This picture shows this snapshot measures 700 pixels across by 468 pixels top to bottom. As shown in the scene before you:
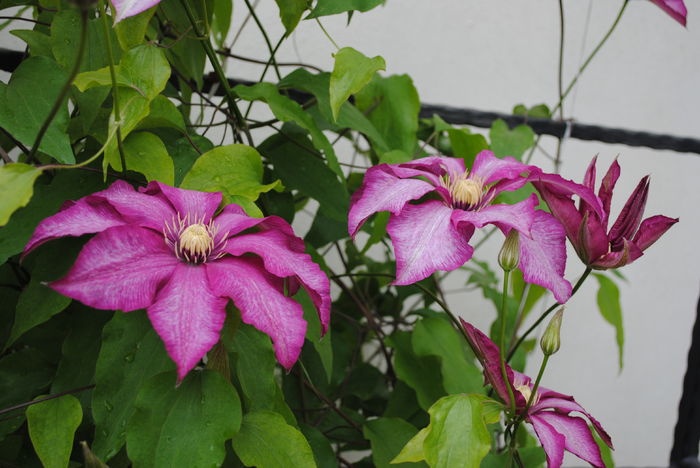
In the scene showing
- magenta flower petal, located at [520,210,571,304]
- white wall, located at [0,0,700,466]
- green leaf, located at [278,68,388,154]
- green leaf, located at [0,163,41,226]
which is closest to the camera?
green leaf, located at [0,163,41,226]

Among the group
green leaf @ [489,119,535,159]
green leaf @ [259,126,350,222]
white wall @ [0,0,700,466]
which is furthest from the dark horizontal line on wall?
white wall @ [0,0,700,466]

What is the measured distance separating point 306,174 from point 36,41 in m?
0.22

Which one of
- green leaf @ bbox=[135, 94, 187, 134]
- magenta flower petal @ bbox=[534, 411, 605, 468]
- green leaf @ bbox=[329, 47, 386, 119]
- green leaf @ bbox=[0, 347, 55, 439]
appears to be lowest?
green leaf @ bbox=[0, 347, 55, 439]

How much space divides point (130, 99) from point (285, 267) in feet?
0.49

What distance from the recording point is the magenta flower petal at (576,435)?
38 cm

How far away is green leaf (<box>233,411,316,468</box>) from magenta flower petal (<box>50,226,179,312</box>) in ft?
0.36

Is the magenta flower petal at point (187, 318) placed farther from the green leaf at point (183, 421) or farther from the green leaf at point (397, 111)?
the green leaf at point (397, 111)

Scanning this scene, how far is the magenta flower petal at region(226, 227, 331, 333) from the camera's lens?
0.31 meters

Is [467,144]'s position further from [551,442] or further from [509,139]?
[551,442]

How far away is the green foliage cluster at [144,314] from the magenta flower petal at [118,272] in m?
0.04

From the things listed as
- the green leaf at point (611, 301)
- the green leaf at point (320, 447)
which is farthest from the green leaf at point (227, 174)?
the green leaf at point (611, 301)

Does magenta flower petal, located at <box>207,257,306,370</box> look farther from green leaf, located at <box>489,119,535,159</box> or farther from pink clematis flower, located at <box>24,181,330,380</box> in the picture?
green leaf, located at <box>489,119,535,159</box>

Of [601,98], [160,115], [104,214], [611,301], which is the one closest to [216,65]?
[160,115]

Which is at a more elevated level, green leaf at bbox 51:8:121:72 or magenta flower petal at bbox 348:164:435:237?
green leaf at bbox 51:8:121:72
